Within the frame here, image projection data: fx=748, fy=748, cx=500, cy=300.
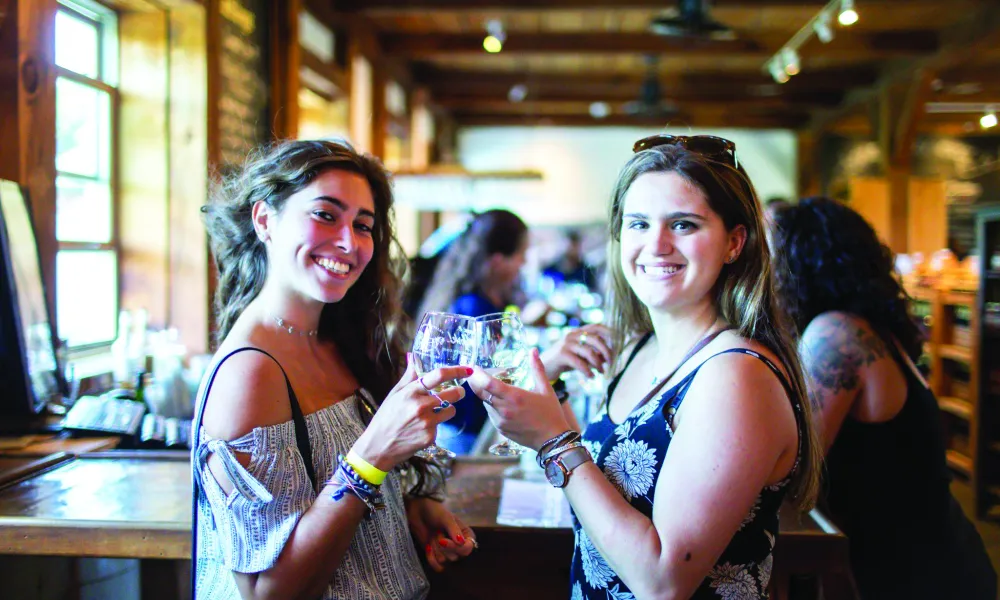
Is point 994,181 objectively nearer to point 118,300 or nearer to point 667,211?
point 667,211

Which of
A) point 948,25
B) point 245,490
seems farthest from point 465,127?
point 245,490

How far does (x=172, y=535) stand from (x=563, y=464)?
3.02 ft

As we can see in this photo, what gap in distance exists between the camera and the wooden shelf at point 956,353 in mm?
5535

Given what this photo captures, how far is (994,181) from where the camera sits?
5.74m

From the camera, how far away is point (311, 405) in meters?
1.42

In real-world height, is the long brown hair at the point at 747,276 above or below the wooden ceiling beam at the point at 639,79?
below

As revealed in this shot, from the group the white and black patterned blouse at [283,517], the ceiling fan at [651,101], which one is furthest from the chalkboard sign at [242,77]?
the ceiling fan at [651,101]

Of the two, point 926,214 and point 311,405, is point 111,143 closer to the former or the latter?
point 311,405

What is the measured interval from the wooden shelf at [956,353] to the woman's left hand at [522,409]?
534 centimetres

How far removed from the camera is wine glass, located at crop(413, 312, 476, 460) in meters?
1.23

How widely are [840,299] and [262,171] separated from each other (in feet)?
5.08

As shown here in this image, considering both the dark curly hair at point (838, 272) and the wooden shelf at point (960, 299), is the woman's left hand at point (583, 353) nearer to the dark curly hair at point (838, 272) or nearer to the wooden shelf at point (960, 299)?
the dark curly hair at point (838, 272)

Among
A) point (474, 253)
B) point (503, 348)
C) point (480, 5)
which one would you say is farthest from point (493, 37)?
point (503, 348)

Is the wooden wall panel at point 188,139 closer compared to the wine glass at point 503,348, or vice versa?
the wine glass at point 503,348
